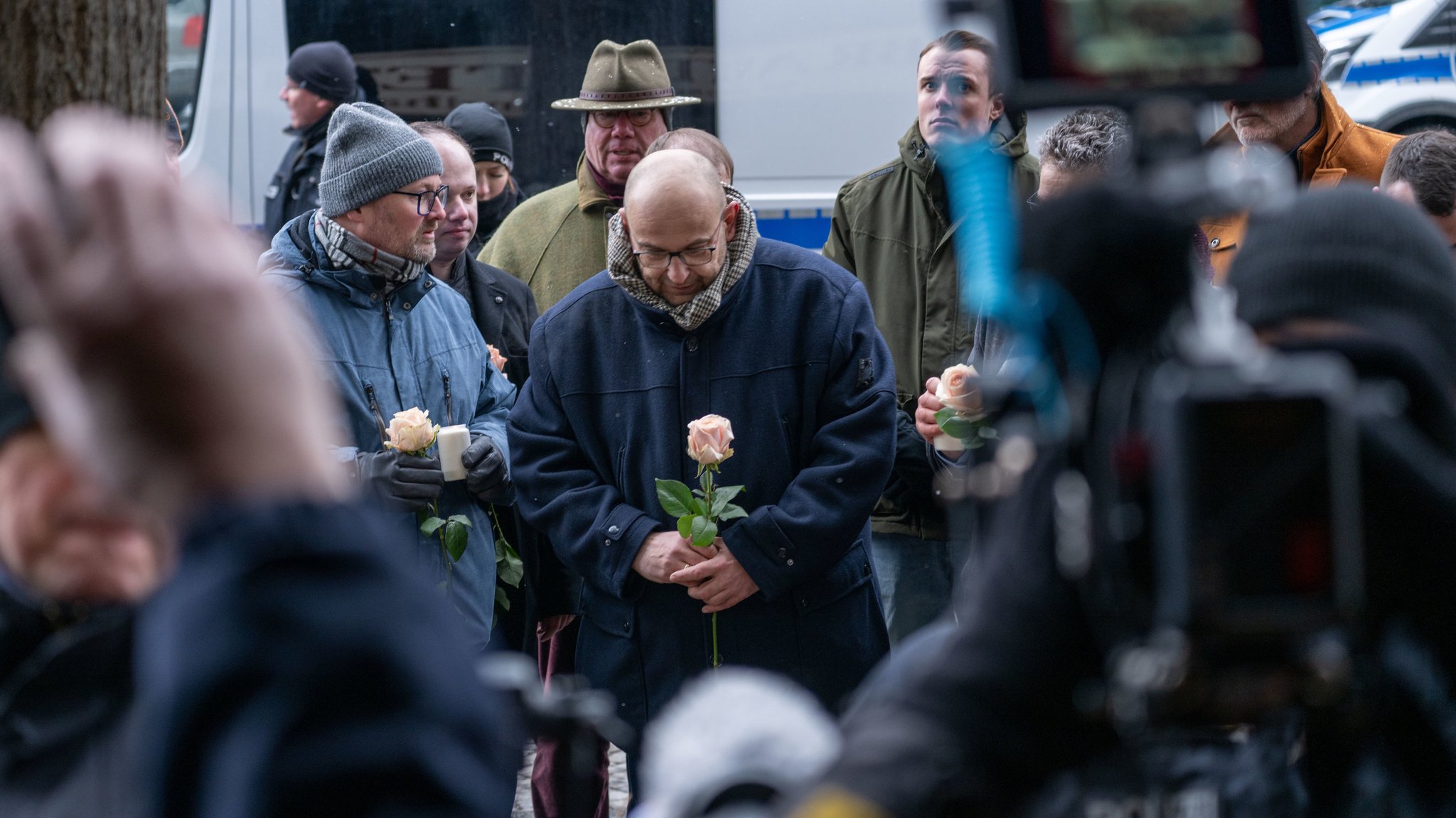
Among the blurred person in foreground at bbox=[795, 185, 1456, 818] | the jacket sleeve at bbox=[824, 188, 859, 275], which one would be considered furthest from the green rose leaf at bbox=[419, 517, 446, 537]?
the blurred person in foreground at bbox=[795, 185, 1456, 818]

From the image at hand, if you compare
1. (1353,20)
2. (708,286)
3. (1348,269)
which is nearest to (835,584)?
(708,286)

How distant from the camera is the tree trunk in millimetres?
3020

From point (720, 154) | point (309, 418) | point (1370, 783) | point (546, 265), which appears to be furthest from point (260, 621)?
point (546, 265)

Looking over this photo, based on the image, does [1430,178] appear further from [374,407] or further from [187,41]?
[187,41]

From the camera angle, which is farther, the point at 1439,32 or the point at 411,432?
the point at 1439,32

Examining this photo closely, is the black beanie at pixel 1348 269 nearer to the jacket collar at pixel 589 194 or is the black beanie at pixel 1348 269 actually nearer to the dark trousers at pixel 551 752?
the dark trousers at pixel 551 752

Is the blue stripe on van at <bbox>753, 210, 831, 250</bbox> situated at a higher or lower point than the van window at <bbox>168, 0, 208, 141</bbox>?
lower

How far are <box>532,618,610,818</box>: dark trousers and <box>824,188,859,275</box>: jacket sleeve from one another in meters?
1.46

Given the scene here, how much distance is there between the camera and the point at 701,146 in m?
5.26

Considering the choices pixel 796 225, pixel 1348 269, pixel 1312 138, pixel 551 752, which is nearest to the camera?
pixel 1348 269

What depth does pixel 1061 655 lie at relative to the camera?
4.14ft

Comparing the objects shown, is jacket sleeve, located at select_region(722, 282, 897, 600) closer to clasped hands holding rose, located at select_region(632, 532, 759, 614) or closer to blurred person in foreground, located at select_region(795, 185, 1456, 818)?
clasped hands holding rose, located at select_region(632, 532, 759, 614)

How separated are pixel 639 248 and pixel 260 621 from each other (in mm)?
3135

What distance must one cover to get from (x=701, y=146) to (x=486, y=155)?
1.86 meters
